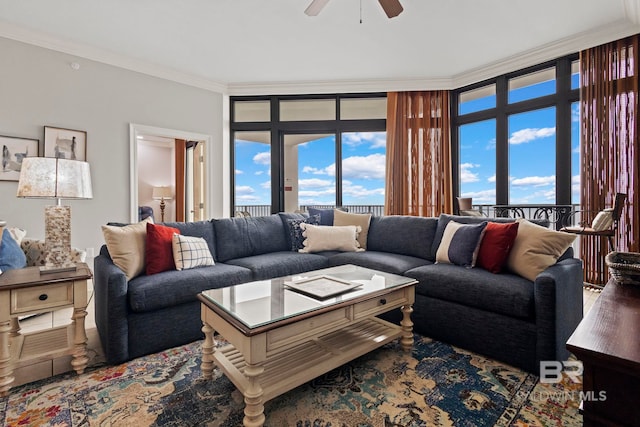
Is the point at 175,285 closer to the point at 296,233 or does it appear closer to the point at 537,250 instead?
the point at 296,233

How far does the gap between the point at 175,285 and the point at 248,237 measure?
1076mm

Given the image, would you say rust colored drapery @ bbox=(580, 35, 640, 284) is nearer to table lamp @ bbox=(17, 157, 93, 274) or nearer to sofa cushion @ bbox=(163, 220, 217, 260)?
sofa cushion @ bbox=(163, 220, 217, 260)

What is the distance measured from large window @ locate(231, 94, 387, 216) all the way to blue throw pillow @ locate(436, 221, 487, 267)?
2.69 m

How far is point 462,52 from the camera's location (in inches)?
163

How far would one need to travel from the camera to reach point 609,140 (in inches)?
144

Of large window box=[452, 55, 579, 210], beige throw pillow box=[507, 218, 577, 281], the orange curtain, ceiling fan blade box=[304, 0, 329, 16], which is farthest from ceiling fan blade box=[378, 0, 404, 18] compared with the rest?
large window box=[452, 55, 579, 210]

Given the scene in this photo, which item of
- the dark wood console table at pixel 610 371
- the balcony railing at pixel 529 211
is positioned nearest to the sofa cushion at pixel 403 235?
the balcony railing at pixel 529 211

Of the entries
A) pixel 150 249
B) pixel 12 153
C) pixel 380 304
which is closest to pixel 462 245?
pixel 380 304

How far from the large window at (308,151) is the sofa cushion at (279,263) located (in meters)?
2.35

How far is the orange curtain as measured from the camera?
5.16 m

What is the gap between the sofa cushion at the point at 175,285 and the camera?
200 centimetres

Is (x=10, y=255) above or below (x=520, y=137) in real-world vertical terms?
below

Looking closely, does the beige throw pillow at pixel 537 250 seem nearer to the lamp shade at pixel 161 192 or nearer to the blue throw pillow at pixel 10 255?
the blue throw pillow at pixel 10 255

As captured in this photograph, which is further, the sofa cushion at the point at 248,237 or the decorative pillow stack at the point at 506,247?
the sofa cushion at the point at 248,237
